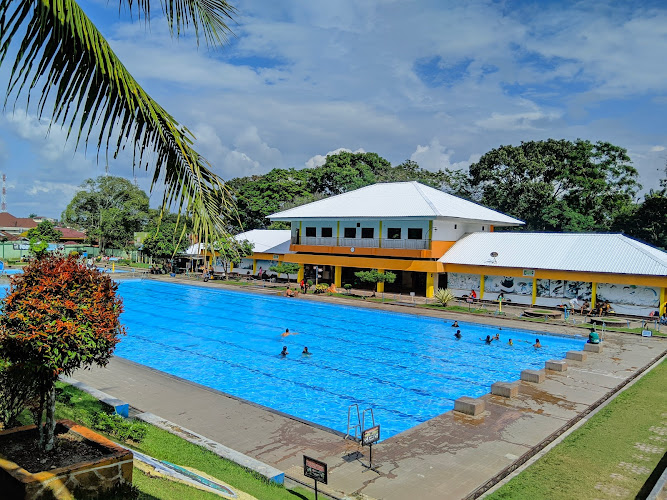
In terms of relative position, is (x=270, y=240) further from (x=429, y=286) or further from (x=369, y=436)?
(x=369, y=436)

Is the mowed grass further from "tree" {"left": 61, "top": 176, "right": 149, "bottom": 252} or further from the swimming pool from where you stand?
A: "tree" {"left": 61, "top": 176, "right": 149, "bottom": 252}

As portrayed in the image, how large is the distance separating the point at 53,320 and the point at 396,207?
31.6 m

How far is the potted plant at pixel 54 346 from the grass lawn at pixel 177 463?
58cm

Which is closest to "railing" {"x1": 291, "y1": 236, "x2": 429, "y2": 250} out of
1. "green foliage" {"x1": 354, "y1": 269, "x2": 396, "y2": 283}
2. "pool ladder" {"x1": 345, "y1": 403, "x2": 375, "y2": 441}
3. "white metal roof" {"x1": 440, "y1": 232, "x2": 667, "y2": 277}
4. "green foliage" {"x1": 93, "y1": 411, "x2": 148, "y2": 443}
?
"white metal roof" {"x1": 440, "y1": 232, "x2": 667, "y2": 277}

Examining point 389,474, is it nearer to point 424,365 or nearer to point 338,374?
point 338,374

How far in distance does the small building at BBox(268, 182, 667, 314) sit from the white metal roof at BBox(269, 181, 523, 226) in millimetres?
79

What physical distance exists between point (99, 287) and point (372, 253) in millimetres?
30708

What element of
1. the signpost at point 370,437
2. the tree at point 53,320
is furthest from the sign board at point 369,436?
the tree at point 53,320

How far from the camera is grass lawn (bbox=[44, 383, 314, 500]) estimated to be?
624cm

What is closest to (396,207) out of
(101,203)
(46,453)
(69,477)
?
(46,453)

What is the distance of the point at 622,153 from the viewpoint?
1732 inches

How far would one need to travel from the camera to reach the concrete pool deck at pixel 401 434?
28.4 ft

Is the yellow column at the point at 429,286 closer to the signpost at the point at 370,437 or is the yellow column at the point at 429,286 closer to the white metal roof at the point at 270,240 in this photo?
the white metal roof at the point at 270,240

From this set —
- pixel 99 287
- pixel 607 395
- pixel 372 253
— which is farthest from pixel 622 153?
pixel 99 287
